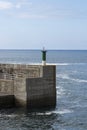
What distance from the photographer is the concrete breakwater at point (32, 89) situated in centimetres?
3297

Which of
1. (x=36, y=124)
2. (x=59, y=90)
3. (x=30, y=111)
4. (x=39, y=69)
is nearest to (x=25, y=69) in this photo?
(x=39, y=69)

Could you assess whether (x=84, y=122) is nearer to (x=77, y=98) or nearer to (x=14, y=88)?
(x=14, y=88)

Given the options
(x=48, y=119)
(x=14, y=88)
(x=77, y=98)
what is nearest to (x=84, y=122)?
(x=48, y=119)

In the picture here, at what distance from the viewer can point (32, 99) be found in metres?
33.1

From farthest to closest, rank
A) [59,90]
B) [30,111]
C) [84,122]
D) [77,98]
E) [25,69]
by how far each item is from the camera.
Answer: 1. [59,90]
2. [77,98]
3. [25,69]
4. [30,111]
5. [84,122]

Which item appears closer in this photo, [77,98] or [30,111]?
[30,111]

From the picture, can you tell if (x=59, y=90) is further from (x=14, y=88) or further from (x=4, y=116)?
(x=4, y=116)

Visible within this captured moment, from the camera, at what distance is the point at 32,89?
33.0 metres

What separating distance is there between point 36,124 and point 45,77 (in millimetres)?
5772

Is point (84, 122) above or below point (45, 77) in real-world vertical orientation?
below

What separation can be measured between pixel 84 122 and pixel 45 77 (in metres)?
5.80

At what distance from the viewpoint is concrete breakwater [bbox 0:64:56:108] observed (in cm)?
3297

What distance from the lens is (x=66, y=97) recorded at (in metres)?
41.5

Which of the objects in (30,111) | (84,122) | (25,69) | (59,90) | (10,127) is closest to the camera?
(10,127)
